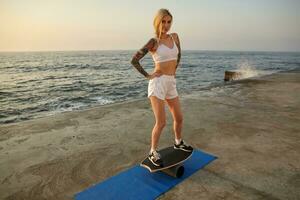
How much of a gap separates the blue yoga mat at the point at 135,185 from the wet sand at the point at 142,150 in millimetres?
124

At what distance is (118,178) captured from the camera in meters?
3.24

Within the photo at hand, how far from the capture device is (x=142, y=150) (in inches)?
167

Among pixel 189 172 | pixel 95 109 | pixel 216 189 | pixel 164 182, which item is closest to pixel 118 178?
pixel 164 182

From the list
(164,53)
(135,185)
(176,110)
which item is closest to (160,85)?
(164,53)

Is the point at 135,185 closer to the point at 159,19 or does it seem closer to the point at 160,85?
the point at 160,85

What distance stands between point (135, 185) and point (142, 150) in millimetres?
1192

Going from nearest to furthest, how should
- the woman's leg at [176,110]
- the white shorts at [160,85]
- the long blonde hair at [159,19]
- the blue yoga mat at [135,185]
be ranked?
1. the blue yoga mat at [135,185]
2. the long blonde hair at [159,19]
3. the white shorts at [160,85]
4. the woman's leg at [176,110]

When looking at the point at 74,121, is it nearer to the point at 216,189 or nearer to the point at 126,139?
the point at 126,139

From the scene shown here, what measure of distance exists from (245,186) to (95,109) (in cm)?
517

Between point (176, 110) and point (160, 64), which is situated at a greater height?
point (160, 64)

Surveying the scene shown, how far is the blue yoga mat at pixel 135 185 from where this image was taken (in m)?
2.84

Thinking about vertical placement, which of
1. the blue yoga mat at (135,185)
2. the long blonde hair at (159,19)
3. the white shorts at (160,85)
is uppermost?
the long blonde hair at (159,19)

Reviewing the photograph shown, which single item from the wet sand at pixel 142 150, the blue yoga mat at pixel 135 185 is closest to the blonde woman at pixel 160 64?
the blue yoga mat at pixel 135 185

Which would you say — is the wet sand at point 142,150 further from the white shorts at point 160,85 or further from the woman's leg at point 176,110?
the white shorts at point 160,85
